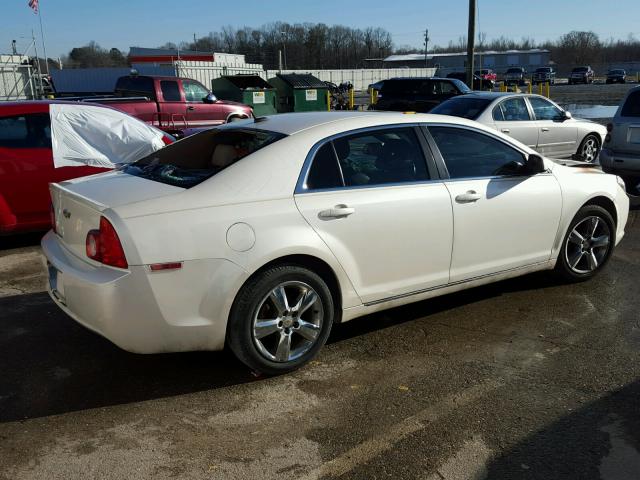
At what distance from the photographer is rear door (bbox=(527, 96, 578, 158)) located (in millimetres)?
11398

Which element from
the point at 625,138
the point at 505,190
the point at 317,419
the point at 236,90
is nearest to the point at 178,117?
the point at 236,90

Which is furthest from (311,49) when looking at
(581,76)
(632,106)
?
(632,106)

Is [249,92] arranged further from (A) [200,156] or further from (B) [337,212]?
(B) [337,212]

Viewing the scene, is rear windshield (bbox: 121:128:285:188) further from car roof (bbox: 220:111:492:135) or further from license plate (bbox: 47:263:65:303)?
license plate (bbox: 47:263:65:303)

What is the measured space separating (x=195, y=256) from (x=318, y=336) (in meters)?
0.97

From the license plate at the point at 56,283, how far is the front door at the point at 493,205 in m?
2.54

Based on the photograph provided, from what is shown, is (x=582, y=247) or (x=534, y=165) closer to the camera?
(x=534, y=165)

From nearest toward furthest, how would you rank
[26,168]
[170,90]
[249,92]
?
[26,168] → [170,90] → [249,92]

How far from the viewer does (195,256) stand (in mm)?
3307

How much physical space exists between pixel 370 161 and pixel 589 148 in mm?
9966

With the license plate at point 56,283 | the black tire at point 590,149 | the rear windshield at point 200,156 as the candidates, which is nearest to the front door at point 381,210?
the rear windshield at point 200,156

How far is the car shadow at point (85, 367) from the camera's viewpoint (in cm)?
350

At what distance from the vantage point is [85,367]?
3.89 m

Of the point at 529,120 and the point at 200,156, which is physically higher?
the point at 200,156
